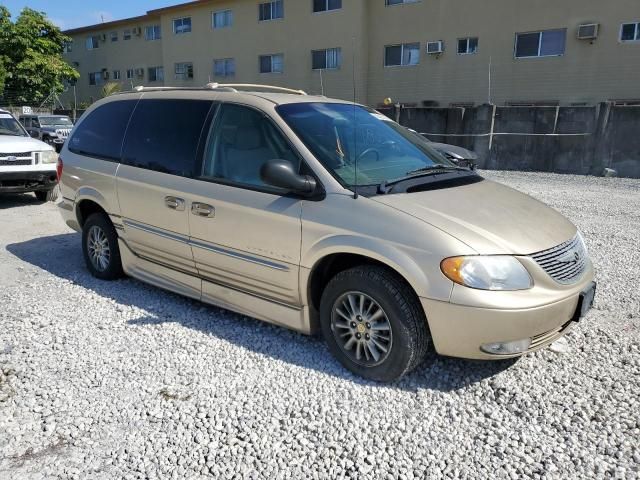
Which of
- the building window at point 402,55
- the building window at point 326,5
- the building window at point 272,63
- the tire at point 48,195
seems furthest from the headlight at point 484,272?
the building window at point 272,63

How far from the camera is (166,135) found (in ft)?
14.8

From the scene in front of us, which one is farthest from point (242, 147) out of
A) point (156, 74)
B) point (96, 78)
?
point (96, 78)

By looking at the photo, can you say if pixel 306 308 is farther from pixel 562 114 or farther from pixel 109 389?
pixel 562 114

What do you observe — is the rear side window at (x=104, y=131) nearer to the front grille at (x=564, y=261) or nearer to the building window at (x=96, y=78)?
the front grille at (x=564, y=261)

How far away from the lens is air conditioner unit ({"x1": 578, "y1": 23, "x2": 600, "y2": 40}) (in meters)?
18.2

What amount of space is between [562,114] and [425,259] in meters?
12.8

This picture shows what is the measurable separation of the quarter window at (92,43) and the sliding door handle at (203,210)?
130 feet

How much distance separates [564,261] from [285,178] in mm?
1846

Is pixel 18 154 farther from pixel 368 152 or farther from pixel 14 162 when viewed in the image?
pixel 368 152

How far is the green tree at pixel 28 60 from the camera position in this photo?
32594mm

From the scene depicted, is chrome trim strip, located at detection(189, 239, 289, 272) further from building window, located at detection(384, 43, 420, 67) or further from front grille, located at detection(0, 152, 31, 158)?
building window, located at detection(384, 43, 420, 67)

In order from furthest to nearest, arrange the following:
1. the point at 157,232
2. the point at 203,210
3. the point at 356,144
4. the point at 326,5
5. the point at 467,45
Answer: the point at 326,5
the point at 467,45
the point at 157,232
the point at 203,210
the point at 356,144

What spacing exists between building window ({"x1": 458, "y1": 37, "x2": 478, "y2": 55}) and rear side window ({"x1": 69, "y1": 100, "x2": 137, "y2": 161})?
18.7m

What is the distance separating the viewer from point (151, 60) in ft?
112
